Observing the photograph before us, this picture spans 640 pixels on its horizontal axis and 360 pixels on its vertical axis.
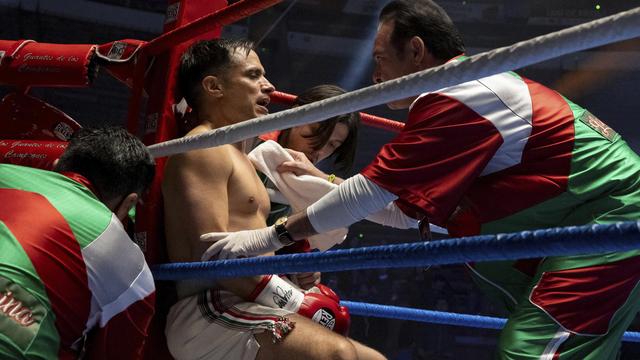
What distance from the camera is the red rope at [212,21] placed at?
1607 millimetres

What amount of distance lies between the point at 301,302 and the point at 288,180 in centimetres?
42

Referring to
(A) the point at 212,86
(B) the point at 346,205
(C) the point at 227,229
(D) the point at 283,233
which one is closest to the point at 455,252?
(B) the point at 346,205

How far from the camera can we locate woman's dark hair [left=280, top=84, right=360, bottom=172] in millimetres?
2391

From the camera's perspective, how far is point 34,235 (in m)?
1.15

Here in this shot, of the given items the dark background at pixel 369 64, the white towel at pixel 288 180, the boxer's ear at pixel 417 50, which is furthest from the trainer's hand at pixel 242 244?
the dark background at pixel 369 64

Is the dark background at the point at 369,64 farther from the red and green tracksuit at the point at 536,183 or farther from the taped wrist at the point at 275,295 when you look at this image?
the red and green tracksuit at the point at 536,183

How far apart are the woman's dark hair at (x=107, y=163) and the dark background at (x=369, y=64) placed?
6.87 metres

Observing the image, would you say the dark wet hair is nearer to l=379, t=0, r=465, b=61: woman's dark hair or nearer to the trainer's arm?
l=379, t=0, r=465, b=61: woman's dark hair

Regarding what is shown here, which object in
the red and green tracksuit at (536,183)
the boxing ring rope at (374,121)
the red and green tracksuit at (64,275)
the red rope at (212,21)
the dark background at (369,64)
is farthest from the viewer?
the dark background at (369,64)

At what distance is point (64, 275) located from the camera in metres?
1.17

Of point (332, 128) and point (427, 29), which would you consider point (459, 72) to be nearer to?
point (427, 29)

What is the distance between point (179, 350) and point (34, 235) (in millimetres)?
569

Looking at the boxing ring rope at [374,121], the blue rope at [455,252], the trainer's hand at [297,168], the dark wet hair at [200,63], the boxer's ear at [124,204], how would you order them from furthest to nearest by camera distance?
the boxing ring rope at [374,121], the trainer's hand at [297,168], the dark wet hair at [200,63], the boxer's ear at [124,204], the blue rope at [455,252]

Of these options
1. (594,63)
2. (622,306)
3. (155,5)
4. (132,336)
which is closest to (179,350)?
(132,336)
